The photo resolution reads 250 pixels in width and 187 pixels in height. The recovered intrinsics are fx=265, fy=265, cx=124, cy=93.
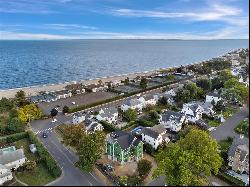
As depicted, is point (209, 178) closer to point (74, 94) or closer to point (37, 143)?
point (37, 143)

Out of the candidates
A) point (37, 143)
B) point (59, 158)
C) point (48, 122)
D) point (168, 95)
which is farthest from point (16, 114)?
point (168, 95)

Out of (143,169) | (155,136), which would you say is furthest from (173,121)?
(143,169)

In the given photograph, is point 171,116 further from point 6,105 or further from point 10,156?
point 6,105

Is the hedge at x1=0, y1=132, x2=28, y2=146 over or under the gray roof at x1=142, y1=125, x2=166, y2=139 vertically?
under

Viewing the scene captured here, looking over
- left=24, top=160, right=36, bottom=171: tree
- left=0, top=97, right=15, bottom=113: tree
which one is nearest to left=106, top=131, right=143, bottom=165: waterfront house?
left=24, top=160, right=36, bottom=171: tree

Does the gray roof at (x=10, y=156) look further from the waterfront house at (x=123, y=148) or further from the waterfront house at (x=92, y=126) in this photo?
the waterfront house at (x=92, y=126)

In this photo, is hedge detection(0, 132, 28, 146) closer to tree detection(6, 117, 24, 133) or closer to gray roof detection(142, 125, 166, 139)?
tree detection(6, 117, 24, 133)

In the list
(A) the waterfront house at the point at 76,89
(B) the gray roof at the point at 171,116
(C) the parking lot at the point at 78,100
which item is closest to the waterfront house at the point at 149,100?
(B) the gray roof at the point at 171,116
